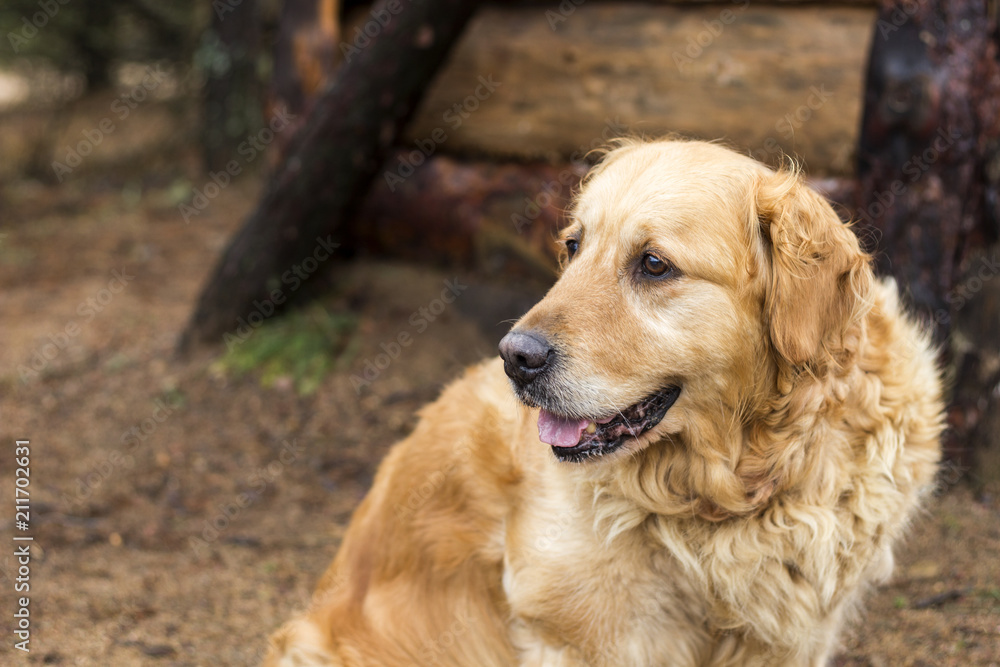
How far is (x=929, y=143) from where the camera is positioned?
378 centimetres

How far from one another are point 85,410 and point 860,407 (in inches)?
202

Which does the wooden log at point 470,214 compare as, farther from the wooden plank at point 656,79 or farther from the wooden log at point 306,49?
the wooden log at point 306,49

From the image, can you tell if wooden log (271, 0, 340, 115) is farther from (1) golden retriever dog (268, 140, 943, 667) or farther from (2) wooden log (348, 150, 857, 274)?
(1) golden retriever dog (268, 140, 943, 667)

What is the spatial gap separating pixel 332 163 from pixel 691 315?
3798 millimetres

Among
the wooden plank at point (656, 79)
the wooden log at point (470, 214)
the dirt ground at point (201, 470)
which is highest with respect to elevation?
the wooden plank at point (656, 79)

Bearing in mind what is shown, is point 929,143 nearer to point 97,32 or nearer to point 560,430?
point 560,430

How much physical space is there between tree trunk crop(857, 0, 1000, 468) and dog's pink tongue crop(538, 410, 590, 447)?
214cm

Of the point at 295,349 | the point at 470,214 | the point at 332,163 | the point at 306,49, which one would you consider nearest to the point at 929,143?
the point at 470,214

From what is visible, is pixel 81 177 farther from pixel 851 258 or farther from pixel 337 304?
pixel 851 258

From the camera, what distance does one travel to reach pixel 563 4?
5559 mm

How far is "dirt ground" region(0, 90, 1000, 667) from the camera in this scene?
367cm

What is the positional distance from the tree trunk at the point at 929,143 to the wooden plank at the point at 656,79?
0.65 metres

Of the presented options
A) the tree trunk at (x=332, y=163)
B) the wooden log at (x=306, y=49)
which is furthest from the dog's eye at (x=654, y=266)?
the wooden log at (x=306, y=49)

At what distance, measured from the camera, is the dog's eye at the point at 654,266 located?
2.52 m
